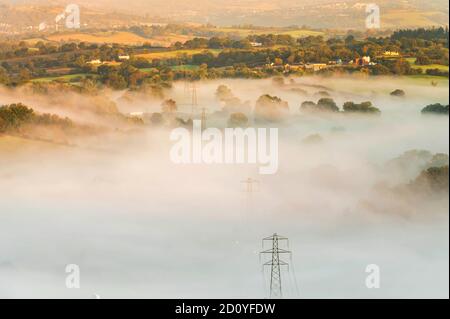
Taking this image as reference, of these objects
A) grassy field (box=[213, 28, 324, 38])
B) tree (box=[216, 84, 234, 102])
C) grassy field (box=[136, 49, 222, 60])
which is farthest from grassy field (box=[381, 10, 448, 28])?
grassy field (box=[136, 49, 222, 60])

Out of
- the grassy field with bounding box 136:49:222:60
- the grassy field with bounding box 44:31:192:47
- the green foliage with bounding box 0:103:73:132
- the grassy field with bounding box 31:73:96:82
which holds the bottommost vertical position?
the green foliage with bounding box 0:103:73:132

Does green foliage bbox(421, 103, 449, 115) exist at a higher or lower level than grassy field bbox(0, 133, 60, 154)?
lower

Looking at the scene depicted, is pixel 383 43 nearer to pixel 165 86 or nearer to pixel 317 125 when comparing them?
pixel 317 125

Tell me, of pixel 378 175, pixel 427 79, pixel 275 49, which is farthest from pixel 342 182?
pixel 275 49

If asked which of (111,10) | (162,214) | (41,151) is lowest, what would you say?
(162,214)

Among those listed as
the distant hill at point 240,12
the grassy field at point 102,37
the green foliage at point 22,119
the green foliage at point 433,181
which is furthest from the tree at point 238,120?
→ the green foliage at point 433,181

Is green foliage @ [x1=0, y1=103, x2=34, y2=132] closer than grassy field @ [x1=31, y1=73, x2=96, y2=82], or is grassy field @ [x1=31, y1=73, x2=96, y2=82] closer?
green foliage @ [x1=0, y1=103, x2=34, y2=132]

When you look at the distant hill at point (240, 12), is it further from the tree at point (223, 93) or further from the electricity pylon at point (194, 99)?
the electricity pylon at point (194, 99)

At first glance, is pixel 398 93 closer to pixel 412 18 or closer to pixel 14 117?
pixel 412 18

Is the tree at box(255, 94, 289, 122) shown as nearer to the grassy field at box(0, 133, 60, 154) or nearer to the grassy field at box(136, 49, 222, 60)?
the grassy field at box(136, 49, 222, 60)
